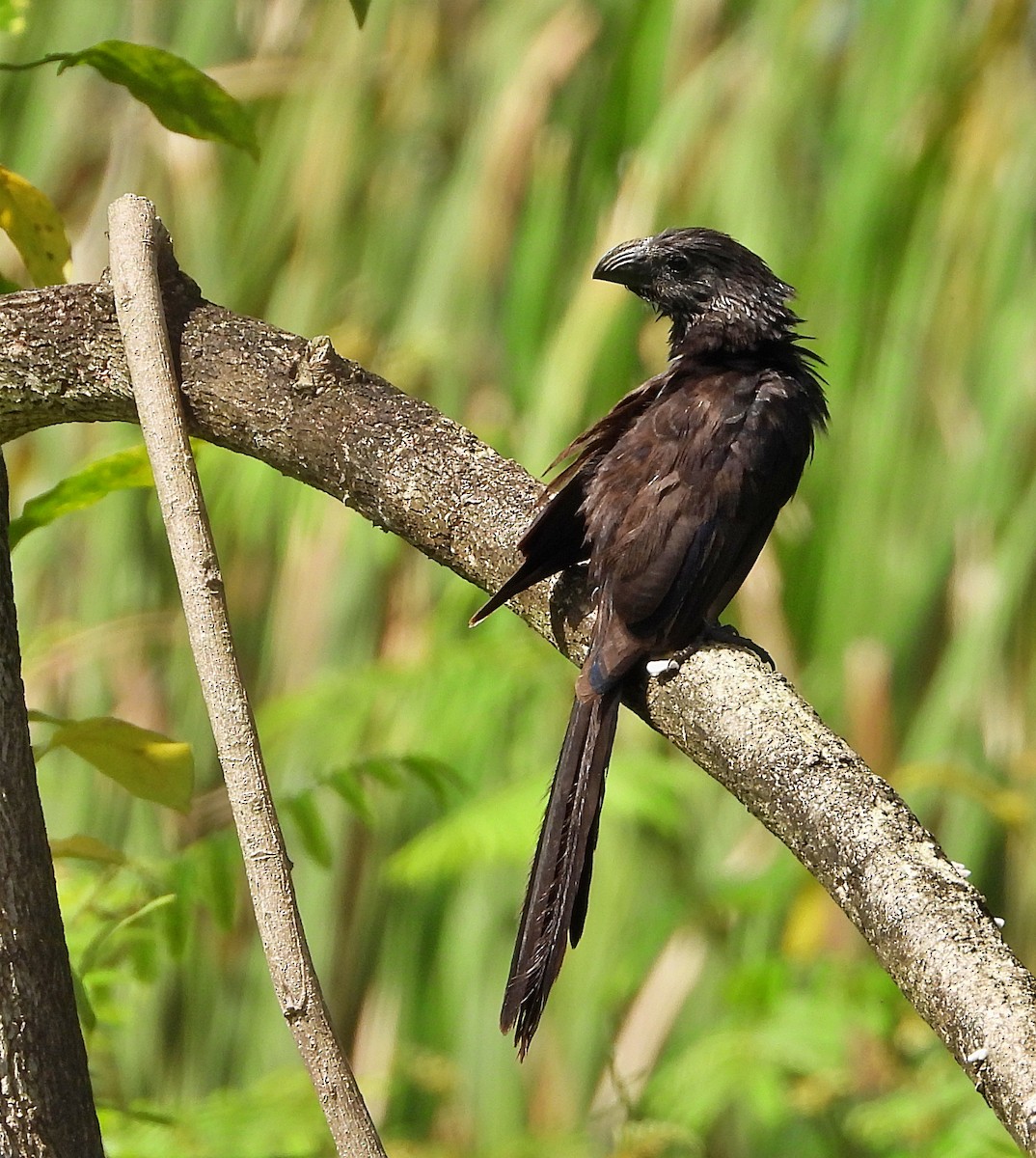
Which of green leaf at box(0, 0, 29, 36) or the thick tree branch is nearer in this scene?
the thick tree branch

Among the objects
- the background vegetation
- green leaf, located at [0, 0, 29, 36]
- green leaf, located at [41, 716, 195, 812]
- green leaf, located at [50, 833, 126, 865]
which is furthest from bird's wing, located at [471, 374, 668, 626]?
the background vegetation

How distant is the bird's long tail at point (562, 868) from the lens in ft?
5.13

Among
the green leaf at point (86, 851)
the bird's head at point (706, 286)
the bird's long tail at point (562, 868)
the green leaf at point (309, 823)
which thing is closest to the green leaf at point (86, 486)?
the green leaf at point (86, 851)

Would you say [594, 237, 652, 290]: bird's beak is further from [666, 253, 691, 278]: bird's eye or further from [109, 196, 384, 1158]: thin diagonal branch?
[109, 196, 384, 1158]: thin diagonal branch

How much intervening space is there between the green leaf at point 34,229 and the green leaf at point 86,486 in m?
0.27

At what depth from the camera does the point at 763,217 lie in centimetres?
404

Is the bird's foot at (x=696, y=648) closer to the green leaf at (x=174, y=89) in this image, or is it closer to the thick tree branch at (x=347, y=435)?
the thick tree branch at (x=347, y=435)

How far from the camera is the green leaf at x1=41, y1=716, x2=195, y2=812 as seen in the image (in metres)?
1.61

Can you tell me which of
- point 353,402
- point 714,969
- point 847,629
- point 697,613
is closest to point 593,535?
point 697,613

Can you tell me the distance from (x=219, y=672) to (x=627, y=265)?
130 cm

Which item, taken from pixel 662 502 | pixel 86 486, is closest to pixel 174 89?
pixel 86 486

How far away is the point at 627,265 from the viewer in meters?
2.40

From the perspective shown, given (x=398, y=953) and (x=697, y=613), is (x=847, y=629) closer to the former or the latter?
(x=398, y=953)

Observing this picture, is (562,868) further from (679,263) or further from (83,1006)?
(679,263)
